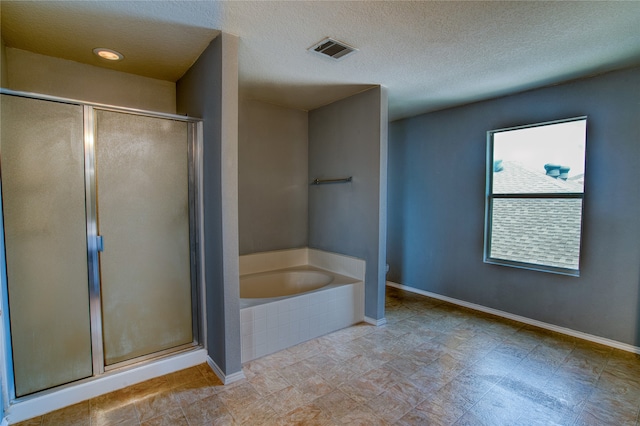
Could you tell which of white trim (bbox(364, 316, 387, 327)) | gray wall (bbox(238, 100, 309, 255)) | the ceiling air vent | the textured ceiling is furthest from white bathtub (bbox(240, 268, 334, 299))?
the ceiling air vent

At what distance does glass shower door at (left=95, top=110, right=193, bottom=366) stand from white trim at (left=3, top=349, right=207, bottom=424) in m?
0.10

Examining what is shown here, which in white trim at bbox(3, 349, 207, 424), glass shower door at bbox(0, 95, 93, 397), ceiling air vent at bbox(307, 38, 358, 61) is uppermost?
ceiling air vent at bbox(307, 38, 358, 61)

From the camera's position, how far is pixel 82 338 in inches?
77.0

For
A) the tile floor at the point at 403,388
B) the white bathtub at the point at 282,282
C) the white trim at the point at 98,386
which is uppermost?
the white bathtub at the point at 282,282

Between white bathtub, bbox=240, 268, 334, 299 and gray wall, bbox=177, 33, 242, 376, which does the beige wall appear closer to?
gray wall, bbox=177, 33, 242, 376

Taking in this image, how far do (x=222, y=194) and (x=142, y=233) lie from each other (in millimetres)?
678

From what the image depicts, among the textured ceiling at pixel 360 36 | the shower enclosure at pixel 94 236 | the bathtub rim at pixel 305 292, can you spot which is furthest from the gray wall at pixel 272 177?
the shower enclosure at pixel 94 236

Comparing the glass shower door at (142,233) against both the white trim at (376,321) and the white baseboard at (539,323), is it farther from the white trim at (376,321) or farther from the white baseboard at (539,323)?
the white baseboard at (539,323)

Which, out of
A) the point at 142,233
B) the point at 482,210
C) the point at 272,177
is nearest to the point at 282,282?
the point at 272,177

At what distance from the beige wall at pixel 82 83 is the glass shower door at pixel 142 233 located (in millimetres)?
844

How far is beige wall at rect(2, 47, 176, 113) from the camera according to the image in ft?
7.45

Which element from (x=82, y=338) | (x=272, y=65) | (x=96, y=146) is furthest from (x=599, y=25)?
(x=82, y=338)

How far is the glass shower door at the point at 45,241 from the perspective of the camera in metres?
1.73

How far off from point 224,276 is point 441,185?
2.96 metres
